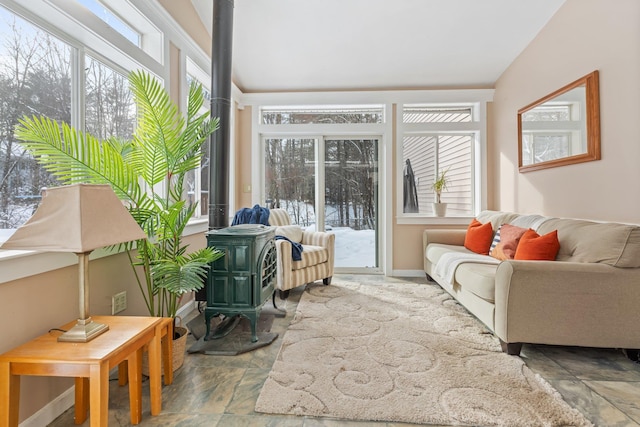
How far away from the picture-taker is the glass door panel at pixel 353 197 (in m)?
4.24

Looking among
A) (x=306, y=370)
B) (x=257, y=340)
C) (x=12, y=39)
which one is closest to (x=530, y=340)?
(x=306, y=370)

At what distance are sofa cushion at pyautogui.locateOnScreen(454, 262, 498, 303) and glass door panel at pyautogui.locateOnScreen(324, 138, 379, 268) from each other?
1718mm

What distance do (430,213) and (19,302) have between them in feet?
13.0

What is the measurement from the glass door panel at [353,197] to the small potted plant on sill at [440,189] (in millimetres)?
769

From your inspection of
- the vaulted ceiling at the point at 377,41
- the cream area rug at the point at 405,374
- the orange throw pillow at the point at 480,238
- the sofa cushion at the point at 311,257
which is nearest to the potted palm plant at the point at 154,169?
the cream area rug at the point at 405,374

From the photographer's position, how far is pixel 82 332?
1.23 m

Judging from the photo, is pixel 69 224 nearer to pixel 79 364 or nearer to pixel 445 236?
pixel 79 364

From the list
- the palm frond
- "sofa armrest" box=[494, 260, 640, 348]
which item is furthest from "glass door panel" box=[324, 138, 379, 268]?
the palm frond

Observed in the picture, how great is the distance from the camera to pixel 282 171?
426 cm

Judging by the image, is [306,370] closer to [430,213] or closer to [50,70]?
[50,70]

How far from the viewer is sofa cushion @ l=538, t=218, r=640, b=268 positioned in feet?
6.16

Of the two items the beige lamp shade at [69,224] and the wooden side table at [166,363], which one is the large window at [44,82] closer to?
the beige lamp shade at [69,224]

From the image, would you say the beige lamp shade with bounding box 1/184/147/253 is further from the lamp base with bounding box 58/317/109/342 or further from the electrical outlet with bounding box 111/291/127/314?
the electrical outlet with bounding box 111/291/127/314

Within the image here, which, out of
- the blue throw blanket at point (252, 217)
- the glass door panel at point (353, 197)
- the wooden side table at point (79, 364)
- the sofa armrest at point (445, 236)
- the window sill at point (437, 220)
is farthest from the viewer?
the glass door panel at point (353, 197)
